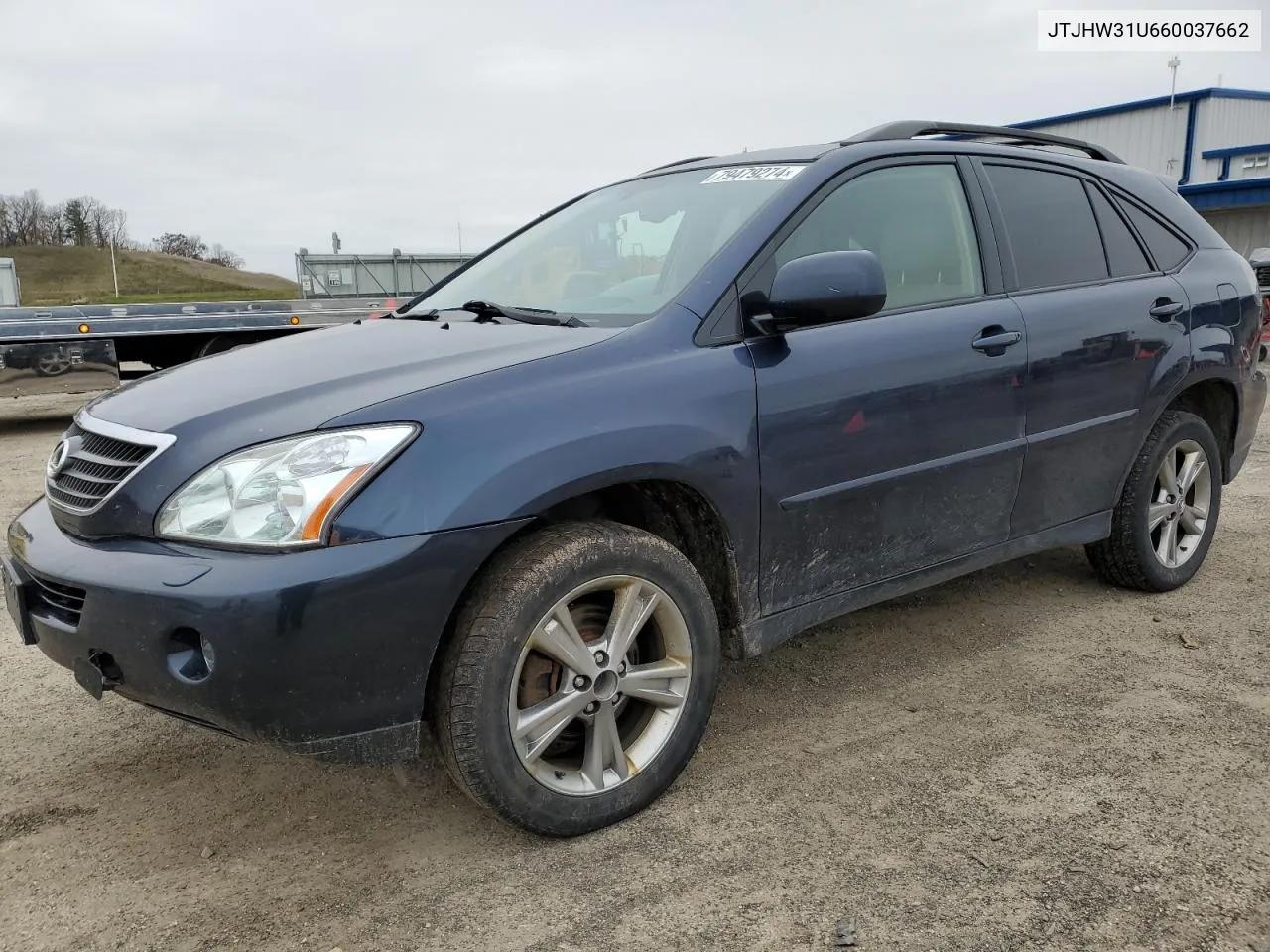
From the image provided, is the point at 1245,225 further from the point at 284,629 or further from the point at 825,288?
the point at 284,629

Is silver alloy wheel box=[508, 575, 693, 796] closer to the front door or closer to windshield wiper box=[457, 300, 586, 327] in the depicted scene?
the front door

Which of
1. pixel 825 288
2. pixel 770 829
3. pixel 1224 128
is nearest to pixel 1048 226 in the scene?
pixel 825 288

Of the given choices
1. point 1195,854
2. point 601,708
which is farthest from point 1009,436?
point 601,708

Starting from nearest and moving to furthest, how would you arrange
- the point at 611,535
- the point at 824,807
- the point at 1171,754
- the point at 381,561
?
the point at 381,561, the point at 611,535, the point at 824,807, the point at 1171,754

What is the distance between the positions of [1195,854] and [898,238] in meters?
1.94

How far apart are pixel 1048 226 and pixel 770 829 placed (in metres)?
2.44

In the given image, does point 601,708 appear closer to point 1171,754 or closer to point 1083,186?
point 1171,754

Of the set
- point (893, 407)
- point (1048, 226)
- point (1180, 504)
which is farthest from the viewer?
point (1180, 504)

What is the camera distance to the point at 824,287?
2.64 meters

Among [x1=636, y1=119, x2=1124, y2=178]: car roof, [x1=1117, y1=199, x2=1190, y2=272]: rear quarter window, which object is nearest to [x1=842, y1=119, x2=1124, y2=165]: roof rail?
[x1=636, y1=119, x2=1124, y2=178]: car roof

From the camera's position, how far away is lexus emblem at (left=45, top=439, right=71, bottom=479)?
102 inches

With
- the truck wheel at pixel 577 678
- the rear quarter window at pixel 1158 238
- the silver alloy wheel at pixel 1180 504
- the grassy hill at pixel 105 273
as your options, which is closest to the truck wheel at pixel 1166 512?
the silver alloy wheel at pixel 1180 504

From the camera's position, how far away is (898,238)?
3.24 meters

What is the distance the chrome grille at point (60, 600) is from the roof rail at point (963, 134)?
2.59m
